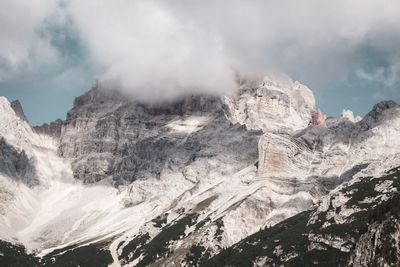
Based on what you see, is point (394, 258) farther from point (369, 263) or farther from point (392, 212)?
point (392, 212)

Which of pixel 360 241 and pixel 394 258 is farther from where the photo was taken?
pixel 360 241

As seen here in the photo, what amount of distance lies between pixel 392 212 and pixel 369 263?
16.6 meters

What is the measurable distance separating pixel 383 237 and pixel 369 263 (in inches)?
247

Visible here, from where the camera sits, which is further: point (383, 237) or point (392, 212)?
point (392, 212)

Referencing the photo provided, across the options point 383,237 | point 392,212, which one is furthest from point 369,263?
point 392,212

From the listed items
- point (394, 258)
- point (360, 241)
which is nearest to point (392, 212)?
point (360, 241)

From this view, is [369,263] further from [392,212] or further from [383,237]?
[392,212]

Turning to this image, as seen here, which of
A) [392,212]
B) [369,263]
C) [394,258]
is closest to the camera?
[394,258]

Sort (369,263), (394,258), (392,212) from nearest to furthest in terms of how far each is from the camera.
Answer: (394,258)
(369,263)
(392,212)

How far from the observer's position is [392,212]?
154 metres

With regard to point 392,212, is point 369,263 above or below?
below

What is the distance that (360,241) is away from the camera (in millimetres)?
150750

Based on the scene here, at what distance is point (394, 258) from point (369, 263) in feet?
32.0

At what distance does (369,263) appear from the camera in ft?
470
